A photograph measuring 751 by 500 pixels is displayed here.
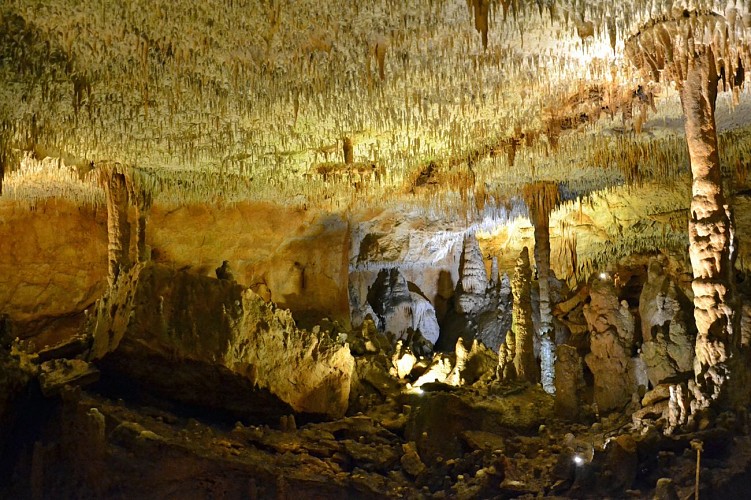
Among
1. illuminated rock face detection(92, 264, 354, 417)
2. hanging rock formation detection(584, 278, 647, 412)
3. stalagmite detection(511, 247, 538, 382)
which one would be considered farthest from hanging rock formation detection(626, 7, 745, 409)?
illuminated rock face detection(92, 264, 354, 417)

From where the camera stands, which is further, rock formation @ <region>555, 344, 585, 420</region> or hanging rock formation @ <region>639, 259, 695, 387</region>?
rock formation @ <region>555, 344, 585, 420</region>

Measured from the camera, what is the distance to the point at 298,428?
8820 millimetres

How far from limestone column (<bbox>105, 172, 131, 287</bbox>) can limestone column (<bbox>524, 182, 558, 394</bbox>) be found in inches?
283

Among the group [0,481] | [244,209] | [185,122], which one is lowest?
[0,481]

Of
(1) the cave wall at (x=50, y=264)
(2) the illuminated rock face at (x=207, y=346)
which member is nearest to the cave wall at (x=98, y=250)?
(1) the cave wall at (x=50, y=264)

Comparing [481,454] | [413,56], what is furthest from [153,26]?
[481,454]

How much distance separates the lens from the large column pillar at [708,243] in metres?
5.89

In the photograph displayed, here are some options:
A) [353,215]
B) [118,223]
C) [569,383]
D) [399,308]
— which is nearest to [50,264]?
[118,223]

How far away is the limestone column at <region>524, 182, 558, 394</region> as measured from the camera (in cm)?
1126

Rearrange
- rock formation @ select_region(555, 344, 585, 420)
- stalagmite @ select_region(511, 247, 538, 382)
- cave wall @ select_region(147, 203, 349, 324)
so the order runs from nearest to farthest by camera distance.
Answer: rock formation @ select_region(555, 344, 585, 420) → stalagmite @ select_region(511, 247, 538, 382) → cave wall @ select_region(147, 203, 349, 324)

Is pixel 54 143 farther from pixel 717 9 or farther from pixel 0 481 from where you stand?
pixel 717 9

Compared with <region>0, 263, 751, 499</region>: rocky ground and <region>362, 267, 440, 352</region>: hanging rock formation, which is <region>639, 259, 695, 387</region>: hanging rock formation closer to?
<region>0, 263, 751, 499</region>: rocky ground

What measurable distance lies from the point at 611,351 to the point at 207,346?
17.3 feet

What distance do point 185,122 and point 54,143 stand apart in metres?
2.10
